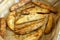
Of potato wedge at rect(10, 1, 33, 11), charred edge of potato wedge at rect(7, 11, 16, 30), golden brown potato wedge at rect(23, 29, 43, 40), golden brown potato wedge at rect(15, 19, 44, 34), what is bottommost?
golden brown potato wedge at rect(23, 29, 43, 40)

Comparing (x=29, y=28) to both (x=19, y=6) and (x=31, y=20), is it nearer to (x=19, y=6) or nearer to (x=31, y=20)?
(x=31, y=20)

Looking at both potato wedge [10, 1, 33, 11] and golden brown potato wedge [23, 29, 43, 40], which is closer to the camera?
golden brown potato wedge [23, 29, 43, 40]

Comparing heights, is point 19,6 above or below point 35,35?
above

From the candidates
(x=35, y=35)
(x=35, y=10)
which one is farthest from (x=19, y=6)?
(x=35, y=35)

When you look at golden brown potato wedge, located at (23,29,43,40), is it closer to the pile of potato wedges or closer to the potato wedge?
the pile of potato wedges

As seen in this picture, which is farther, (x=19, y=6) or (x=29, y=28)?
(x=19, y=6)

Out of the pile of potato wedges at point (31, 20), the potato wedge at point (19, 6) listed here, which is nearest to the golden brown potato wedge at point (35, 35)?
the pile of potato wedges at point (31, 20)

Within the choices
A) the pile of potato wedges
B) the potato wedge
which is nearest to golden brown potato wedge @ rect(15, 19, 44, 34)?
the pile of potato wedges

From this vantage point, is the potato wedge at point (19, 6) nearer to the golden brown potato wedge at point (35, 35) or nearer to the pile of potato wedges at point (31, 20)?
the pile of potato wedges at point (31, 20)

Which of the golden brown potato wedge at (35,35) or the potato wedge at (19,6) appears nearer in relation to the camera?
the golden brown potato wedge at (35,35)

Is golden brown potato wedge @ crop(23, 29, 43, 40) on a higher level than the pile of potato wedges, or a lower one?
lower

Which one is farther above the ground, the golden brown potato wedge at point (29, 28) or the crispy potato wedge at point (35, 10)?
the crispy potato wedge at point (35, 10)
